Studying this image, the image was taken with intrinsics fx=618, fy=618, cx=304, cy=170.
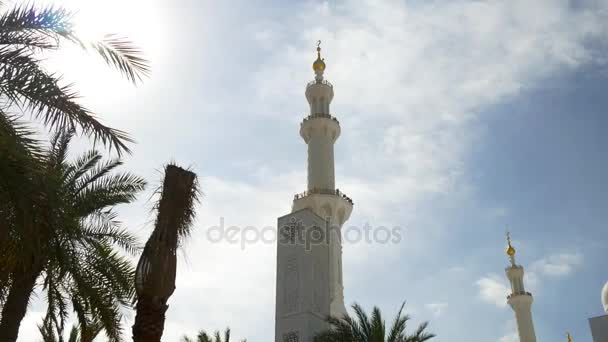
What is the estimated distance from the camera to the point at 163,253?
6.96 metres

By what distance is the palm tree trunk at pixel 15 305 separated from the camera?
36.6 feet

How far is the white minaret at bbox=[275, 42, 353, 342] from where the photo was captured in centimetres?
2420

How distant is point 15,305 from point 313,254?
1534 centimetres

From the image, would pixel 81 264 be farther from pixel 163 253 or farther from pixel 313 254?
pixel 313 254

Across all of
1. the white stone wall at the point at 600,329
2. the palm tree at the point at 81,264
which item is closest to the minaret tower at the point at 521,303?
the white stone wall at the point at 600,329

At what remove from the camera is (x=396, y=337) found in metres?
19.3

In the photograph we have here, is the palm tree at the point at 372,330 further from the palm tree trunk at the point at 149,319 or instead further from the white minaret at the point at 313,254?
the palm tree trunk at the point at 149,319

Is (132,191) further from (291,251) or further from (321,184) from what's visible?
(321,184)

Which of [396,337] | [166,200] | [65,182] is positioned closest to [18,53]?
[166,200]

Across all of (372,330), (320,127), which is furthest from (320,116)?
Result: (372,330)

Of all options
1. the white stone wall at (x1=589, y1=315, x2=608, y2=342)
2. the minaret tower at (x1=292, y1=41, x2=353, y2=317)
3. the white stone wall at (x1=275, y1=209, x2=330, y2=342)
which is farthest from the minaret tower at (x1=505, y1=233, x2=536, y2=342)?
the white stone wall at (x1=589, y1=315, x2=608, y2=342)

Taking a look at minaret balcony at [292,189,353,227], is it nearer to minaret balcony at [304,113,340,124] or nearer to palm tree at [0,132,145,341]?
minaret balcony at [304,113,340,124]

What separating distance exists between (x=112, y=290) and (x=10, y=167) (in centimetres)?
581

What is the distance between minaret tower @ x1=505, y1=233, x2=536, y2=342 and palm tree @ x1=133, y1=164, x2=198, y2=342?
40.9 meters
